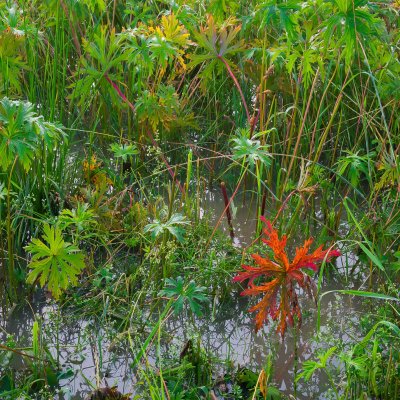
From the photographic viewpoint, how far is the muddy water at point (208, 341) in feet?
7.40

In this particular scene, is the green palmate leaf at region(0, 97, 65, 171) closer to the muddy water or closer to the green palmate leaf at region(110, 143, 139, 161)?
the muddy water

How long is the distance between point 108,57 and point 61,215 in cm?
66

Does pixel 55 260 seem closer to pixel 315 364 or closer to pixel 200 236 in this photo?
pixel 200 236

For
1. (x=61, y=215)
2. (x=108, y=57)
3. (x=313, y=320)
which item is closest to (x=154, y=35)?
(x=108, y=57)

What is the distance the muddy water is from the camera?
2256 millimetres

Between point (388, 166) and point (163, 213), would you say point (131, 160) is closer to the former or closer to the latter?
point (163, 213)

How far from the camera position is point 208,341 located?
243 centimetres

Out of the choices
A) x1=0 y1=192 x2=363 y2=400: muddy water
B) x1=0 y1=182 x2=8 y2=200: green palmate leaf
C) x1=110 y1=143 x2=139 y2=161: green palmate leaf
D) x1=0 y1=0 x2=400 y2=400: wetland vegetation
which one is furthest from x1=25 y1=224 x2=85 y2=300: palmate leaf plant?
x1=110 y1=143 x2=139 y2=161: green palmate leaf

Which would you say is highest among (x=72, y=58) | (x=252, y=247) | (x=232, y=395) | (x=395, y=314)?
(x=72, y=58)

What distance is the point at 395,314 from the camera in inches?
93.4

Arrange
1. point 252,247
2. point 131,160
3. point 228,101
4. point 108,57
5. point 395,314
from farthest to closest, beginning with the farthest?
point 228,101
point 131,160
point 108,57
point 252,247
point 395,314

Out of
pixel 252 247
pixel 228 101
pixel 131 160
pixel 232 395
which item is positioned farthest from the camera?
pixel 228 101

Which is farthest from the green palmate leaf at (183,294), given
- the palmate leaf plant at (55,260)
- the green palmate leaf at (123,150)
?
the green palmate leaf at (123,150)

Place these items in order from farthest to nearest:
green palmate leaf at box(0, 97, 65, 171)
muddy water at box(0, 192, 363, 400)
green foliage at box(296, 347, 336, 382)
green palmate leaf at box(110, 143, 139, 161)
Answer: green palmate leaf at box(110, 143, 139, 161) < muddy water at box(0, 192, 363, 400) < green palmate leaf at box(0, 97, 65, 171) < green foliage at box(296, 347, 336, 382)
